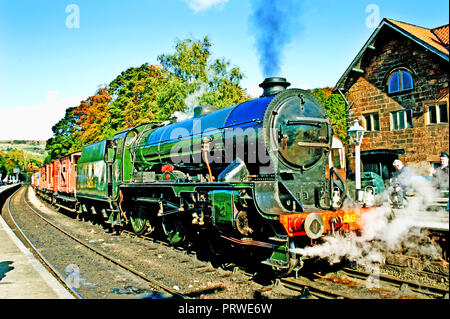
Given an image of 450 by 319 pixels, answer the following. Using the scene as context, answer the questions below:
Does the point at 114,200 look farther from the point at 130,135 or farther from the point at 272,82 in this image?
the point at 272,82

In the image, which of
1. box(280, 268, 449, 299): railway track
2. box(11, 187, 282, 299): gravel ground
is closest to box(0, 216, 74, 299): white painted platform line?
box(11, 187, 282, 299): gravel ground

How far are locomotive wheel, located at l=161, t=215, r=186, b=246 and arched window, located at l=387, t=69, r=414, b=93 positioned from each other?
367 inches

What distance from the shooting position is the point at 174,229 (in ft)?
29.1


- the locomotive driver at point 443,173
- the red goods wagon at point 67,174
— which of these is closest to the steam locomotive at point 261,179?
the locomotive driver at point 443,173

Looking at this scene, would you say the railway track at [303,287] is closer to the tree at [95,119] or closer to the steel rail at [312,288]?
the steel rail at [312,288]

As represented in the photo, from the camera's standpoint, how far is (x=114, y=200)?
1066cm

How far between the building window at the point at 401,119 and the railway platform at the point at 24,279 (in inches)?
446

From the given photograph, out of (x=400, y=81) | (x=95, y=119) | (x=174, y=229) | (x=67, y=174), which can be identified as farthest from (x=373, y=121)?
(x=95, y=119)

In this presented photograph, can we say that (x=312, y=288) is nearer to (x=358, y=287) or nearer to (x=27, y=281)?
(x=358, y=287)

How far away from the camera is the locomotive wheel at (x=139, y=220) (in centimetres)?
1010

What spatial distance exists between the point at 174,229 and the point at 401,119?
899 cm

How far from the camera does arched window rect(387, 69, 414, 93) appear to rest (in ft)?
41.5

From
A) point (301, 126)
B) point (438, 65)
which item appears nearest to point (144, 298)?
point (301, 126)
